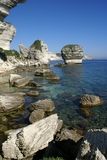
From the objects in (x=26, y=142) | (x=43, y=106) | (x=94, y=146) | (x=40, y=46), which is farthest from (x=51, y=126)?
(x=40, y=46)

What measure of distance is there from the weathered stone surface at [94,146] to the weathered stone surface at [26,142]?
406 cm

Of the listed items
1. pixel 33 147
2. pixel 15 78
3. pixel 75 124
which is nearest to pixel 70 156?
pixel 33 147

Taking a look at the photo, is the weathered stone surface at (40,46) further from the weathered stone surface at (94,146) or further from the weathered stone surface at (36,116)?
the weathered stone surface at (94,146)

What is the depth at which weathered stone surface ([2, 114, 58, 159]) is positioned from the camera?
14302 mm

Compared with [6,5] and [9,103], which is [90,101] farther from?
[6,5]

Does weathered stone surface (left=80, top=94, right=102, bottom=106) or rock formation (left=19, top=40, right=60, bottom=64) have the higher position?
rock formation (left=19, top=40, right=60, bottom=64)

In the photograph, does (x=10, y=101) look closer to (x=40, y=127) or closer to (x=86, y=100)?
(x=86, y=100)

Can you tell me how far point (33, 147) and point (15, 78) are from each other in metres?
32.2

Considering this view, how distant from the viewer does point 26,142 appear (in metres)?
14.5

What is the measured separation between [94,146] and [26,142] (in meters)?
4.86

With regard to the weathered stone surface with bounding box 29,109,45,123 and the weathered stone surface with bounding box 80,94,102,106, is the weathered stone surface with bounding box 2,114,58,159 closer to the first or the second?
the weathered stone surface with bounding box 29,109,45,123

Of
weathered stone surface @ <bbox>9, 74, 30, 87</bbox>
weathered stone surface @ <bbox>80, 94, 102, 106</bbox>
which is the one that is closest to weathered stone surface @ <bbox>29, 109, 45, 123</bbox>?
weathered stone surface @ <bbox>80, 94, 102, 106</bbox>

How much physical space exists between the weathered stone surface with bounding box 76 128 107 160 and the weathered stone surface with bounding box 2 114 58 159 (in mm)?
4060

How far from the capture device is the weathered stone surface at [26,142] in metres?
14.3
